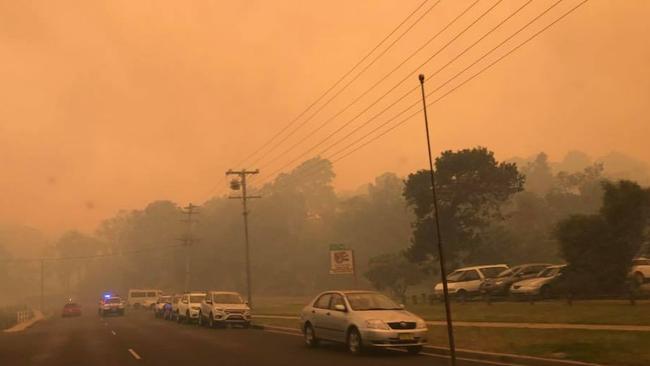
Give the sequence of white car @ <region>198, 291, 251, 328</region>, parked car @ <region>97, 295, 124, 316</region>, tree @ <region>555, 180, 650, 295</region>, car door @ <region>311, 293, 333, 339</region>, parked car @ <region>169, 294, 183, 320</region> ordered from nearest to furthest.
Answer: car door @ <region>311, 293, 333, 339</region> < tree @ <region>555, 180, 650, 295</region> < white car @ <region>198, 291, 251, 328</region> < parked car @ <region>169, 294, 183, 320</region> < parked car @ <region>97, 295, 124, 316</region>

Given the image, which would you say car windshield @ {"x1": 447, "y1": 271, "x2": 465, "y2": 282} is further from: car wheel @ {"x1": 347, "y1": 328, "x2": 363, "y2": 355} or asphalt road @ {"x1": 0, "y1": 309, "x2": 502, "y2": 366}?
car wheel @ {"x1": 347, "y1": 328, "x2": 363, "y2": 355}

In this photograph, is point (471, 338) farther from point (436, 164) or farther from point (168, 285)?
point (168, 285)

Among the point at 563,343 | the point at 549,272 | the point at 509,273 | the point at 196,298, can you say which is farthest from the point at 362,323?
the point at 196,298

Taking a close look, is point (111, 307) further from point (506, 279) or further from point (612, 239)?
point (612, 239)

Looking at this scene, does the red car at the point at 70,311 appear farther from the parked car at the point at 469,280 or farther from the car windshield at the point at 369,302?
the car windshield at the point at 369,302

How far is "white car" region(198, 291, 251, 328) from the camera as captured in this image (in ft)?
96.6

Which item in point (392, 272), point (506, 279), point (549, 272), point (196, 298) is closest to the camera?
point (549, 272)

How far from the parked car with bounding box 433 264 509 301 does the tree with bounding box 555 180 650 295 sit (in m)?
4.44

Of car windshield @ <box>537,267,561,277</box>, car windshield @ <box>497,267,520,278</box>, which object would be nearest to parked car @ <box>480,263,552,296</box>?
car windshield @ <box>497,267,520,278</box>

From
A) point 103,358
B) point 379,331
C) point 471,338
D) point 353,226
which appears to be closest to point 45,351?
point 103,358

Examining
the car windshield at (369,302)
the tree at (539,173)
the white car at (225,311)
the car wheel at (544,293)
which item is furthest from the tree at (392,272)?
the tree at (539,173)

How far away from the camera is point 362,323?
1545 centimetres

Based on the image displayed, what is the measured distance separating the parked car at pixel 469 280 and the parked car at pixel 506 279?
2.48 feet

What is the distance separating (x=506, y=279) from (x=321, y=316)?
1599cm
